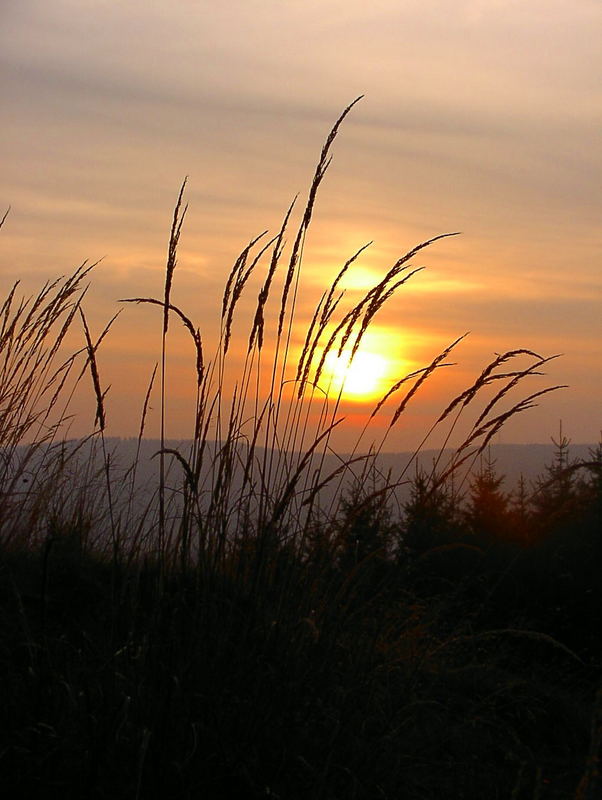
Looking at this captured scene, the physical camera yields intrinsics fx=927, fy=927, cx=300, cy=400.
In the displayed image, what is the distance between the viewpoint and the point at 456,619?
515cm

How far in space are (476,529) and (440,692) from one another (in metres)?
2.50

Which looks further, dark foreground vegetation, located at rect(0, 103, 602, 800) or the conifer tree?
the conifer tree

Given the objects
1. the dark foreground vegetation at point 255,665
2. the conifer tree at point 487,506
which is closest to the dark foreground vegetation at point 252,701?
the dark foreground vegetation at point 255,665

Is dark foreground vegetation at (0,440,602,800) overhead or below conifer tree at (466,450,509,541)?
below

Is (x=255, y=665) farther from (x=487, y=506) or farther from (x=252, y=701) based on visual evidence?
(x=487, y=506)

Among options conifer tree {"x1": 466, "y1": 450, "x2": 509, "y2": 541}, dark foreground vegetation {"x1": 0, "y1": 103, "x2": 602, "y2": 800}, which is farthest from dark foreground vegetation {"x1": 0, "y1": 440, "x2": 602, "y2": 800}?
conifer tree {"x1": 466, "y1": 450, "x2": 509, "y2": 541}

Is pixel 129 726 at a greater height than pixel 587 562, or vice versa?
pixel 587 562

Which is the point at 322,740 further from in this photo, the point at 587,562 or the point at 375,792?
the point at 587,562

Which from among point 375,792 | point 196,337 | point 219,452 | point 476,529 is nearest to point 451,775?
point 375,792

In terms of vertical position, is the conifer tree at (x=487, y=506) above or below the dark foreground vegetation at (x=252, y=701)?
above

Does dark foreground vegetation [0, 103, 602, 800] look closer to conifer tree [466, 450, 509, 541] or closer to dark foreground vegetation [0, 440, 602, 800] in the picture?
dark foreground vegetation [0, 440, 602, 800]

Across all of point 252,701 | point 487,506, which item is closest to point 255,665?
point 252,701

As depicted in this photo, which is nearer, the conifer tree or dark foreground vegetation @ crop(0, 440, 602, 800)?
dark foreground vegetation @ crop(0, 440, 602, 800)

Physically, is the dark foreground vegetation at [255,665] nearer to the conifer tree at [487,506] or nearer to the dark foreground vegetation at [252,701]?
the dark foreground vegetation at [252,701]
